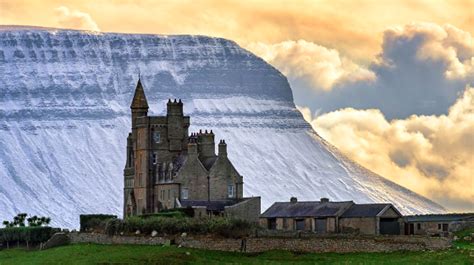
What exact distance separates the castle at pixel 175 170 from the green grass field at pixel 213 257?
960 inches

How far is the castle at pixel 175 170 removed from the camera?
136 metres

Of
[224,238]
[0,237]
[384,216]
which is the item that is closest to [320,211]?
[384,216]

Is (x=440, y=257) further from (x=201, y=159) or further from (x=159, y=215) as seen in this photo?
(x=201, y=159)

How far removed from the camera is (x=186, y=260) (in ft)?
331

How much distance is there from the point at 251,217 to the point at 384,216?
13.9 metres

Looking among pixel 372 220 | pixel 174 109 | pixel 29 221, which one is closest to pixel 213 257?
pixel 372 220

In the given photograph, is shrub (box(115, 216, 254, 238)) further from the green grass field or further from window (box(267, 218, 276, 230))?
window (box(267, 218, 276, 230))

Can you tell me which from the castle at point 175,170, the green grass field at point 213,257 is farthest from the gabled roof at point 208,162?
the green grass field at point 213,257

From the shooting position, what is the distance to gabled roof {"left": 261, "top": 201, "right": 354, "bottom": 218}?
122 meters

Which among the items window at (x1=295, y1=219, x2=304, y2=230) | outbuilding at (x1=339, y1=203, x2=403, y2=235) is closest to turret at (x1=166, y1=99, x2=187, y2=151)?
window at (x1=295, y1=219, x2=304, y2=230)

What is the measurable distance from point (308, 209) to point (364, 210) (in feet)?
18.3

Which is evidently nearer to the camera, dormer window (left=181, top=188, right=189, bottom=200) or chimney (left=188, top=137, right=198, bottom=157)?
dormer window (left=181, top=188, right=189, bottom=200)

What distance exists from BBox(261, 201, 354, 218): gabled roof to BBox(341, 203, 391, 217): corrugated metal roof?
0.52 metres

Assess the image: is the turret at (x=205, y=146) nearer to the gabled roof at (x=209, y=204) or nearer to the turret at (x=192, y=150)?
the turret at (x=192, y=150)
